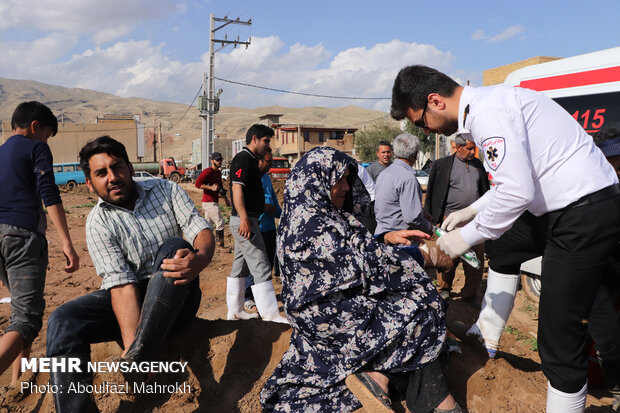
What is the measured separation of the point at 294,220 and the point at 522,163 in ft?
3.97

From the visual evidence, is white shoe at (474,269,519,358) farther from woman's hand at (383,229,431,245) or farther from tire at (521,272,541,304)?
tire at (521,272,541,304)

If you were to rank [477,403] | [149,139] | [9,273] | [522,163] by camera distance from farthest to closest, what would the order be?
[149,139]
[9,273]
[477,403]
[522,163]

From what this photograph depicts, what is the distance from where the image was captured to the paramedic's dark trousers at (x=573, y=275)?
209 cm

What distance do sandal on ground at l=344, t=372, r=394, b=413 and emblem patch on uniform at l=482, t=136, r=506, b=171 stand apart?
4.14 feet

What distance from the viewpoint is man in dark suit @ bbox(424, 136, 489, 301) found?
4820 mm

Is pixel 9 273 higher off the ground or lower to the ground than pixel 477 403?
higher

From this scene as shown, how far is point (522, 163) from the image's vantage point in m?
2.03

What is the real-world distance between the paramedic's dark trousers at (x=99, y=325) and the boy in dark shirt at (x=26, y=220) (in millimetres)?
757

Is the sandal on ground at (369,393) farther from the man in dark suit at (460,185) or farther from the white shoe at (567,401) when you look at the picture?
the man in dark suit at (460,185)

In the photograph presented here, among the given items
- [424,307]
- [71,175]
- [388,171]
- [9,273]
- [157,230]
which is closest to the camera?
[424,307]

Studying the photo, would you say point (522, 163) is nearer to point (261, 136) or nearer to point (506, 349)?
point (506, 349)

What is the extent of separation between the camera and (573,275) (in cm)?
210

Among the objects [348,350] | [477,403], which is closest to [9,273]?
[348,350]

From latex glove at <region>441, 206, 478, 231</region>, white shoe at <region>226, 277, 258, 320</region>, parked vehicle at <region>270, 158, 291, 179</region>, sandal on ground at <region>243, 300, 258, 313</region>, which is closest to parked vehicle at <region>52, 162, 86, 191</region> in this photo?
parked vehicle at <region>270, 158, 291, 179</region>
